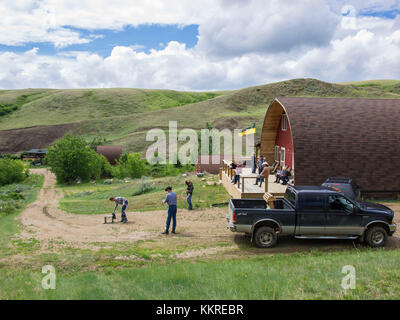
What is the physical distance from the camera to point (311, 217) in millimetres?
11125

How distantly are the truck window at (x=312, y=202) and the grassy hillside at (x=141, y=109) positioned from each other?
57.0 m

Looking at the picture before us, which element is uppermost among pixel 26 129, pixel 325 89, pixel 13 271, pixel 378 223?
pixel 325 89

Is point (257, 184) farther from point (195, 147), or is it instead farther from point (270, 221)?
point (195, 147)

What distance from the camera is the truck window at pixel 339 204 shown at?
36.5 feet

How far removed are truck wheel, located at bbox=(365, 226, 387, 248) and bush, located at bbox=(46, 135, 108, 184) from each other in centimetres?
3686

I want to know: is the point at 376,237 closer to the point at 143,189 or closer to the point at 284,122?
the point at 284,122

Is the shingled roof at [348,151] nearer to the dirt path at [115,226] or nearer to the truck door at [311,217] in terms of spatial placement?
the dirt path at [115,226]

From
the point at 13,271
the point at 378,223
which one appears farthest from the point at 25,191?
the point at 378,223

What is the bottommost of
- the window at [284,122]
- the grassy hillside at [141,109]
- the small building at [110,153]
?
the small building at [110,153]

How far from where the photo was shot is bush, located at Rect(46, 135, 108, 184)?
41562mm

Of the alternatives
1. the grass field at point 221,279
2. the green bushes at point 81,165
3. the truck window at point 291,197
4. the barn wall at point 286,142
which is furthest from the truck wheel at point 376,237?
the green bushes at point 81,165

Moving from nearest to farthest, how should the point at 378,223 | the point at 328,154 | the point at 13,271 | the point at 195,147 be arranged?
the point at 13,271 < the point at 378,223 < the point at 328,154 < the point at 195,147
